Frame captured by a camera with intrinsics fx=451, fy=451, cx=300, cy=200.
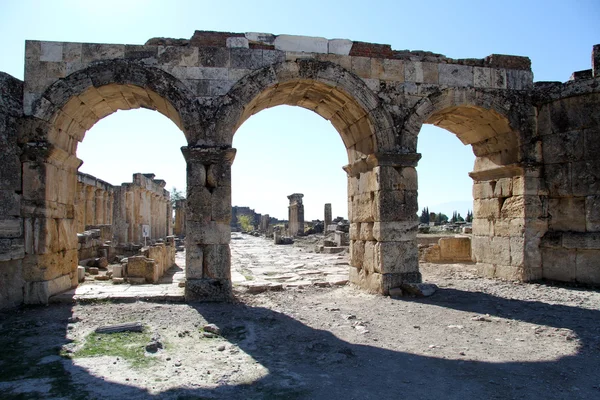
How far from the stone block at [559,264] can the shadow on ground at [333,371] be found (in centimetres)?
254

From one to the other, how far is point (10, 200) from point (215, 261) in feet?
9.98

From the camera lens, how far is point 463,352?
448cm

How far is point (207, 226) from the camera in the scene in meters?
6.64

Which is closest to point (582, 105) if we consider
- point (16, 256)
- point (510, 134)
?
point (510, 134)

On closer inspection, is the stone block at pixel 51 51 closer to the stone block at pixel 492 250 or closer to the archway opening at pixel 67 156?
the archway opening at pixel 67 156

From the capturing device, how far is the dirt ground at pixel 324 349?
11.8ft

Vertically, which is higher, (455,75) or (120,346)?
(455,75)

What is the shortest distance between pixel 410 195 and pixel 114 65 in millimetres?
5058

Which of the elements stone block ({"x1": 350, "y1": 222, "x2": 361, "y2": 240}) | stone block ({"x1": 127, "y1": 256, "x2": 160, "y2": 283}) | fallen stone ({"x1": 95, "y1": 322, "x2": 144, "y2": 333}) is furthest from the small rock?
stone block ({"x1": 127, "y1": 256, "x2": 160, "y2": 283})

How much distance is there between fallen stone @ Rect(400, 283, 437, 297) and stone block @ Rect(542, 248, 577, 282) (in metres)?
2.45

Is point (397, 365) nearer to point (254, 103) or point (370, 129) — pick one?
point (370, 129)

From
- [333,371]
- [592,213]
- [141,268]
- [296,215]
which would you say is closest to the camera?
[333,371]

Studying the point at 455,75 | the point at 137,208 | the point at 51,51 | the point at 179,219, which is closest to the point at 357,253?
the point at 455,75

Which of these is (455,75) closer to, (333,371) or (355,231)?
(355,231)
